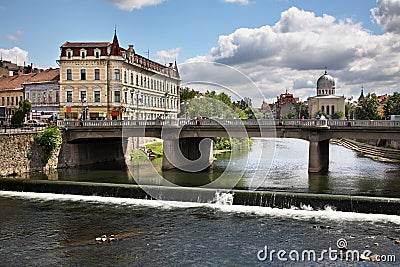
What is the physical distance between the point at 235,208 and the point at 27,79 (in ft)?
220

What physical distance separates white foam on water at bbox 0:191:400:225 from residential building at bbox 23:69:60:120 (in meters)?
38.8

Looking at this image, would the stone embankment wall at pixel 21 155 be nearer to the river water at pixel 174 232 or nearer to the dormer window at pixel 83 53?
the river water at pixel 174 232

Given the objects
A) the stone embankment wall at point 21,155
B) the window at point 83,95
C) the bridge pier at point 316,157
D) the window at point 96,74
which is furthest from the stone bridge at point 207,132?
the window at point 96,74

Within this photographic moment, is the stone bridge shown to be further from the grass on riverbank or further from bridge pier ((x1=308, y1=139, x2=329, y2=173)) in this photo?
the grass on riverbank

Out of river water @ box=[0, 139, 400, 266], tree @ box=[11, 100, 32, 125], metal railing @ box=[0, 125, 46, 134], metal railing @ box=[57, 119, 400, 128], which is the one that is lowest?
river water @ box=[0, 139, 400, 266]

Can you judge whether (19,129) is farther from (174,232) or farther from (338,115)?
(338,115)

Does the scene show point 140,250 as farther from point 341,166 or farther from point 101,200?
point 341,166

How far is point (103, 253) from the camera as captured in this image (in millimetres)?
25672

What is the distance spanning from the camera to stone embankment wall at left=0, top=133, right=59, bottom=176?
52.6 m

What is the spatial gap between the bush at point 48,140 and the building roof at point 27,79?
2585 centimetres

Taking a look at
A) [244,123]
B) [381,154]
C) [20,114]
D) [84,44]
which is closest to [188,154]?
[244,123]

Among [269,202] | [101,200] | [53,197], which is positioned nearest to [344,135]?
[269,202]

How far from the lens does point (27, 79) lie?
9150cm

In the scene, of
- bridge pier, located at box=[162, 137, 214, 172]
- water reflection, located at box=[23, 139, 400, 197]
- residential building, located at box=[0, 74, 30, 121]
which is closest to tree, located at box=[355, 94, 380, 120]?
water reflection, located at box=[23, 139, 400, 197]
